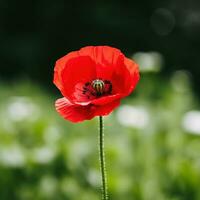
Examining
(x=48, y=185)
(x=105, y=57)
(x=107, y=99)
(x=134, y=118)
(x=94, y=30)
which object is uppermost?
(x=94, y=30)

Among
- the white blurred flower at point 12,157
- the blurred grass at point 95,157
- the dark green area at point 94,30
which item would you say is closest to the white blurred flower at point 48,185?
the blurred grass at point 95,157

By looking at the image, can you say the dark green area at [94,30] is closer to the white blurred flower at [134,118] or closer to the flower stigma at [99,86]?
the white blurred flower at [134,118]

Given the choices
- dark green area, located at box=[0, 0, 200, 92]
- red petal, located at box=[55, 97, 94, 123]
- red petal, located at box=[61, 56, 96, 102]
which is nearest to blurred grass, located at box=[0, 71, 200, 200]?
red petal, located at box=[61, 56, 96, 102]

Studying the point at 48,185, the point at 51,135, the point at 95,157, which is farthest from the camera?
the point at 51,135

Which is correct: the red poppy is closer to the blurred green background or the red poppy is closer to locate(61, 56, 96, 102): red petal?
locate(61, 56, 96, 102): red petal

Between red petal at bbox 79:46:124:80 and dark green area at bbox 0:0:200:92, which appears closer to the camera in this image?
red petal at bbox 79:46:124:80

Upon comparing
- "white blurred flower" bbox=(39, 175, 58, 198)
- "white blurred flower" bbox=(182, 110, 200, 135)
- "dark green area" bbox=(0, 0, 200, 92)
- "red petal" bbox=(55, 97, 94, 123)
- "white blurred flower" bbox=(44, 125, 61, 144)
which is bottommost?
"white blurred flower" bbox=(39, 175, 58, 198)

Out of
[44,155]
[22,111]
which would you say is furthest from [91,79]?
[22,111]

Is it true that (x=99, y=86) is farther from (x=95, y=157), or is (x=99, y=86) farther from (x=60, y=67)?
(x=95, y=157)
